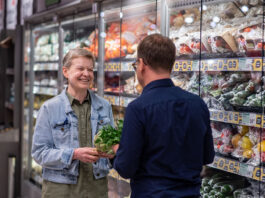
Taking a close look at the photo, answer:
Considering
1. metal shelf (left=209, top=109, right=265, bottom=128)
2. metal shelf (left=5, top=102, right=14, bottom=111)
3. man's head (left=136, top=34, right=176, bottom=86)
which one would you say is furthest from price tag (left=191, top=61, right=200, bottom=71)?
metal shelf (left=5, top=102, right=14, bottom=111)

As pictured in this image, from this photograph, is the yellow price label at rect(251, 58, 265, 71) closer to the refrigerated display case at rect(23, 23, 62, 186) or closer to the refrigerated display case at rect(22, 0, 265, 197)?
the refrigerated display case at rect(22, 0, 265, 197)

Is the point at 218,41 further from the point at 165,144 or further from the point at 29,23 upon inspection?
the point at 29,23

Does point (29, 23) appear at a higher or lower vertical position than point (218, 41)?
higher

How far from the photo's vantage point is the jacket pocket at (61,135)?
2.06 metres

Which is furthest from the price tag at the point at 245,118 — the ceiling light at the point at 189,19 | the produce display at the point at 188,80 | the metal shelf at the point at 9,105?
the metal shelf at the point at 9,105

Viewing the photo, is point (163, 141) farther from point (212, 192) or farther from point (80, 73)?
point (212, 192)

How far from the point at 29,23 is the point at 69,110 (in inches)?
117

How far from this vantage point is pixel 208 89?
251cm

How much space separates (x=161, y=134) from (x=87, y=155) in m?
0.66

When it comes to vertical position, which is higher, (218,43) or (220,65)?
(218,43)

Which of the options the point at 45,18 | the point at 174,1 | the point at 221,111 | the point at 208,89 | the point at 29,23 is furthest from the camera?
the point at 29,23

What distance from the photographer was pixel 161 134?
1.40 meters

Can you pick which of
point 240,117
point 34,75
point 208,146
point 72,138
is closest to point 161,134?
point 208,146

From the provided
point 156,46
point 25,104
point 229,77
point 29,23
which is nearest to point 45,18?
point 29,23
